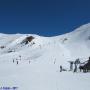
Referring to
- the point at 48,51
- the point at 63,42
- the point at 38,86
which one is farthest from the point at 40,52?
the point at 38,86

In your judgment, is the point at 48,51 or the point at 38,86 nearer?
the point at 38,86

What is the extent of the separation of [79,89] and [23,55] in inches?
1372

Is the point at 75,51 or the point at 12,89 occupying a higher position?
the point at 75,51

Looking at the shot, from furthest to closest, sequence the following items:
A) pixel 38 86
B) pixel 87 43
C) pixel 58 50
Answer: pixel 87 43 → pixel 58 50 → pixel 38 86

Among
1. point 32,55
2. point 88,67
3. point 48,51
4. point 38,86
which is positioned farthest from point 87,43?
point 38,86

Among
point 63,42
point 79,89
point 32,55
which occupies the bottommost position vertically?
point 79,89

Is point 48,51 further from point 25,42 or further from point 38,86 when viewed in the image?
point 38,86

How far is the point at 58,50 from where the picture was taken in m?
53.8

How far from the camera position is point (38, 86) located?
2016 cm

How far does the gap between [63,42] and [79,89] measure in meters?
46.2

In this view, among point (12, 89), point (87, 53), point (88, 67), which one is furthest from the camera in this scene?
point (87, 53)

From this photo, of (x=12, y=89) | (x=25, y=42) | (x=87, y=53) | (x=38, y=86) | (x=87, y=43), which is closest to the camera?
(x=12, y=89)

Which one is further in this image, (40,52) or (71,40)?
(71,40)

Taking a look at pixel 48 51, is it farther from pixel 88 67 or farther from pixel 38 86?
pixel 38 86
